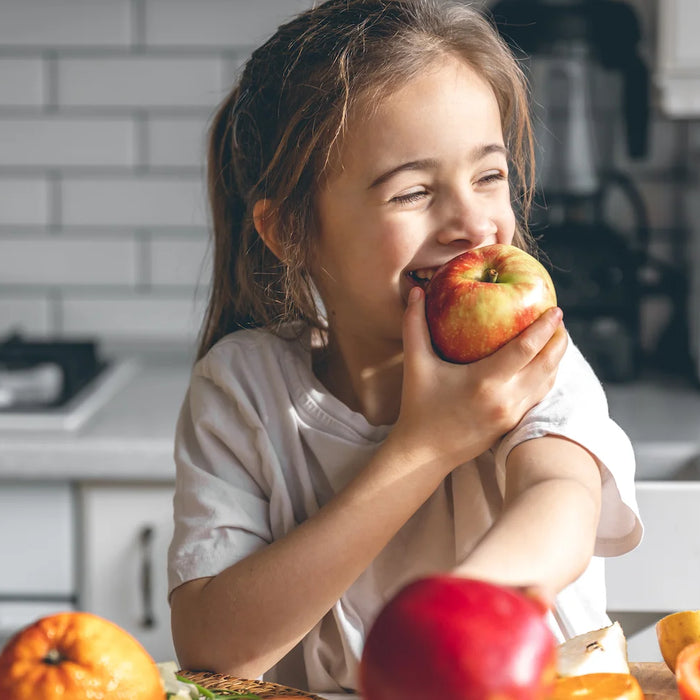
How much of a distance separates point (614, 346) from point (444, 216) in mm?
1013

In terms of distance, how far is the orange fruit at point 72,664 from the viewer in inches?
20.4

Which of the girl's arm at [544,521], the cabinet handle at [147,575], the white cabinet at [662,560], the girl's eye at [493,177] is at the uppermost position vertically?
the girl's eye at [493,177]

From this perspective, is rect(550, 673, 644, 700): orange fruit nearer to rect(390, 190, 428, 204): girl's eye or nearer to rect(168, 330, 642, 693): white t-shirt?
rect(168, 330, 642, 693): white t-shirt

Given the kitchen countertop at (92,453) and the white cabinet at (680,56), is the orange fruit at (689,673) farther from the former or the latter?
the white cabinet at (680,56)

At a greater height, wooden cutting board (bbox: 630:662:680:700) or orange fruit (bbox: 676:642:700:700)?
orange fruit (bbox: 676:642:700:700)

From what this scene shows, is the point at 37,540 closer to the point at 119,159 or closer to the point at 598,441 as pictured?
the point at 119,159

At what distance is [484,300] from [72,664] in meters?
0.39

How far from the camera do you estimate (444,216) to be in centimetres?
81

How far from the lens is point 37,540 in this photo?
1.58 meters

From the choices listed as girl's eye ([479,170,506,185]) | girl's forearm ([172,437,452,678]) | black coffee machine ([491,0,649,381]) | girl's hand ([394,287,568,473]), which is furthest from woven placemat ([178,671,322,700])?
black coffee machine ([491,0,649,381])

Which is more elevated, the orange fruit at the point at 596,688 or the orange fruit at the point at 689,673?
the orange fruit at the point at 596,688

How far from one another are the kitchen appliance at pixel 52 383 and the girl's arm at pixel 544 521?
3.26 ft

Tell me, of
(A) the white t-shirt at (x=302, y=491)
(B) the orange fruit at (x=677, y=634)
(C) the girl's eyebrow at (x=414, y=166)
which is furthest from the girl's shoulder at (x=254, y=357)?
(B) the orange fruit at (x=677, y=634)

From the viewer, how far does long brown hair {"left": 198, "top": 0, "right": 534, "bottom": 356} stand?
2.87 ft
